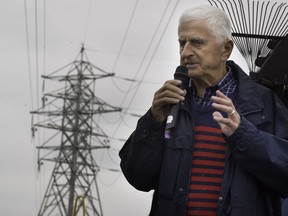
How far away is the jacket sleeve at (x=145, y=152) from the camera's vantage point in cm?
258

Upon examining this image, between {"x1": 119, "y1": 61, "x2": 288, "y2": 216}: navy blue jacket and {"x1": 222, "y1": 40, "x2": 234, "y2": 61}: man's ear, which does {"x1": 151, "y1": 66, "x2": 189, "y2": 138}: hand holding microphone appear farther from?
{"x1": 222, "y1": 40, "x2": 234, "y2": 61}: man's ear

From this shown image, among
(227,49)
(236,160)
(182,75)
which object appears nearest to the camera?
(236,160)

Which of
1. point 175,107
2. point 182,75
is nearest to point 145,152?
point 175,107

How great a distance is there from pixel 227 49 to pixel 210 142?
20.7 inches

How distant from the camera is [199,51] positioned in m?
2.69

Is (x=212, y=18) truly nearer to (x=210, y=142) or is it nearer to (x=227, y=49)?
(x=227, y=49)

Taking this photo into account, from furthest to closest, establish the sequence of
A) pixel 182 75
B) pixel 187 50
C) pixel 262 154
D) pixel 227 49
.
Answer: pixel 227 49, pixel 187 50, pixel 182 75, pixel 262 154

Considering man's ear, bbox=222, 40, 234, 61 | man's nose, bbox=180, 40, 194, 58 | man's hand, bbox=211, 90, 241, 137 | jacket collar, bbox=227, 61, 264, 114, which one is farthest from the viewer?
man's ear, bbox=222, 40, 234, 61

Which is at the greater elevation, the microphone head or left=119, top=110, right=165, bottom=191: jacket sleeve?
the microphone head

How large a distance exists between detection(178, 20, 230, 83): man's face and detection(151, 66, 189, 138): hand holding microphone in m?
0.10

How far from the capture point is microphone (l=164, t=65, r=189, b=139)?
236cm

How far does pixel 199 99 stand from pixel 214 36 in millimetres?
320

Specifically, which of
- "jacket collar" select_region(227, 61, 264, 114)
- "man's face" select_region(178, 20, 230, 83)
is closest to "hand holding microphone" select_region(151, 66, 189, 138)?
"man's face" select_region(178, 20, 230, 83)

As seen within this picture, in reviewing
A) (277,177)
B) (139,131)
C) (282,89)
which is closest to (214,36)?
(139,131)
